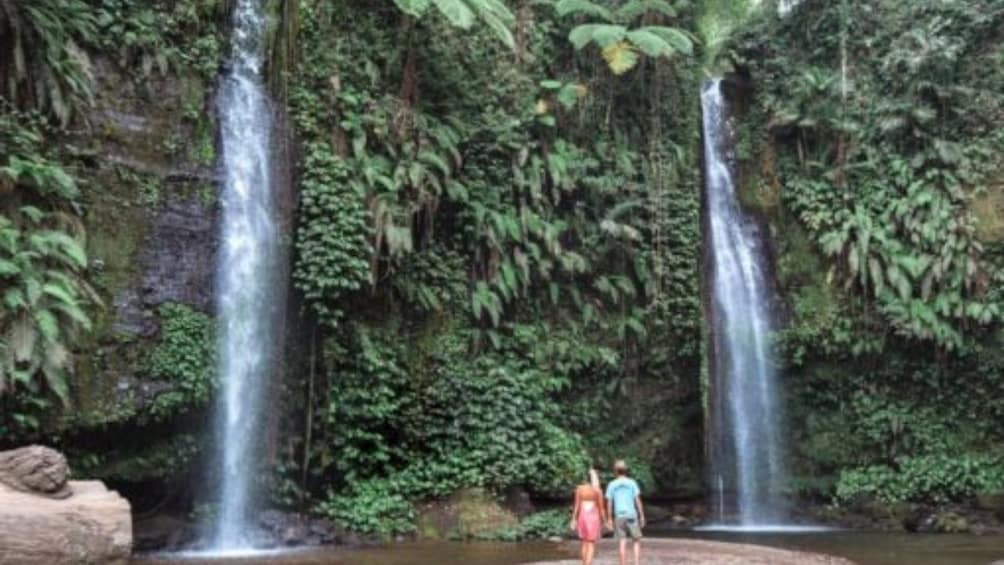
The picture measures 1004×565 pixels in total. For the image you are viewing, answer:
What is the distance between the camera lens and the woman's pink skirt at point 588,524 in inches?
410

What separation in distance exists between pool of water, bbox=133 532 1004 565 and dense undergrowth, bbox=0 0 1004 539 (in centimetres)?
160

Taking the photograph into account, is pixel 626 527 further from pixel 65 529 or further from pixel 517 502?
pixel 65 529

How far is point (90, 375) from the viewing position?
13562 mm

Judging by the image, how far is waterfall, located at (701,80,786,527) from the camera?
59.4 feet

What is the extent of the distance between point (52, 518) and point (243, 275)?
9.41 metres

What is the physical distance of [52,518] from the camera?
6.24 metres

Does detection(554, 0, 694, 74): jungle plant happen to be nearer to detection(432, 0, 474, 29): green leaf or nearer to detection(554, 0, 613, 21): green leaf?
detection(554, 0, 613, 21): green leaf

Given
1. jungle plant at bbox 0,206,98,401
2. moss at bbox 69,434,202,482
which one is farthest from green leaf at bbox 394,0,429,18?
moss at bbox 69,434,202,482

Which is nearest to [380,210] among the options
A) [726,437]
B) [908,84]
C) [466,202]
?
[466,202]

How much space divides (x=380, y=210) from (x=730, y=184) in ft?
27.3

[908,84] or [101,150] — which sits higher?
[908,84]

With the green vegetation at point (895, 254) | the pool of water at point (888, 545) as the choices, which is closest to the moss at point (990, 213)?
the green vegetation at point (895, 254)

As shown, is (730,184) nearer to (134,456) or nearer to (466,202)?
(466,202)

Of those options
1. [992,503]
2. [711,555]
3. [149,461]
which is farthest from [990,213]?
[149,461]
